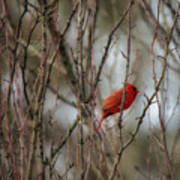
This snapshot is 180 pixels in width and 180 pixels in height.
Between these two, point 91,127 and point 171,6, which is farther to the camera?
point 171,6

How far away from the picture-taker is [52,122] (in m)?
2.62

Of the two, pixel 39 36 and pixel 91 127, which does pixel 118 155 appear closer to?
pixel 91 127

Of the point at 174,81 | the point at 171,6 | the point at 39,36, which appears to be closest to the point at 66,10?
the point at 174,81

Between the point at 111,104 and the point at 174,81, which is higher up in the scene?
the point at 174,81

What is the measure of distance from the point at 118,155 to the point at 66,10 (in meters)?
5.37

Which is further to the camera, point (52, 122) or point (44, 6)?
point (52, 122)

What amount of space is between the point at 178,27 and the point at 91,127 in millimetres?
2182

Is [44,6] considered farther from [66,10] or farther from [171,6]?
[66,10]

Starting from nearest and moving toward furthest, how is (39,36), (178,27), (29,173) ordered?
(29,173), (39,36), (178,27)

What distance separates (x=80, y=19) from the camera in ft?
7.55

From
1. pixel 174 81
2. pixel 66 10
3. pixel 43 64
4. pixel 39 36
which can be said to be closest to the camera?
pixel 43 64

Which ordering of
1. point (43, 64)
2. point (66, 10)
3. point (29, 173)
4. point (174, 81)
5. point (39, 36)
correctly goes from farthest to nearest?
point (66, 10) < point (174, 81) < point (39, 36) < point (43, 64) < point (29, 173)

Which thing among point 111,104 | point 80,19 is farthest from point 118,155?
point 111,104

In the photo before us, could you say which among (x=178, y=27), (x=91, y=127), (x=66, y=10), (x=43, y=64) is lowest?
(x=91, y=127)
